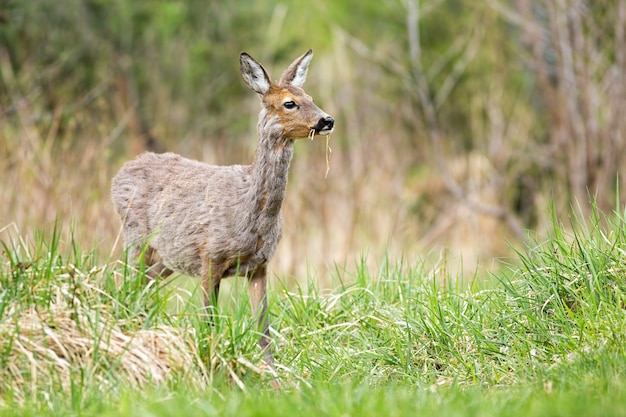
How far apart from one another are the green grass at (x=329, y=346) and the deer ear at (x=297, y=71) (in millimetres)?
1499

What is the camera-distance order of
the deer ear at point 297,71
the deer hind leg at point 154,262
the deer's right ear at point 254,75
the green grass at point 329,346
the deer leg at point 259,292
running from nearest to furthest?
the green grass at point 329,346 → the deer leg at point 259,292 → the deer's right ear at point 254,75 → the deer ear at point 297,71 → the deer hind leg at point 154,262

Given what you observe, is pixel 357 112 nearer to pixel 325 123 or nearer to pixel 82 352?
pixel 325 123

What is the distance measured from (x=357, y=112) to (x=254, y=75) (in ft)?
27.7

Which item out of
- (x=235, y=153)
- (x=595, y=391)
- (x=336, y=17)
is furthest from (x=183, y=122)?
(x=595, y=391)

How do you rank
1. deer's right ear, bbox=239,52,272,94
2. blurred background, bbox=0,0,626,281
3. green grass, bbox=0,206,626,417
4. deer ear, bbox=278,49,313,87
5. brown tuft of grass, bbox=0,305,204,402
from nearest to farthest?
green grass, bbox=0,206,626,417, brown tuft of grass, bbox=0,305,204,402, deer's right ear, bbox=239,52,272,94, deer ear, bbox=278,49,313,87, blurred background, bbox=0,0,626,281

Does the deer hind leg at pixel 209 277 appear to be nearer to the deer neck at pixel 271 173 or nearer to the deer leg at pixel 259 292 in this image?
the deer leg at pixel 259 292

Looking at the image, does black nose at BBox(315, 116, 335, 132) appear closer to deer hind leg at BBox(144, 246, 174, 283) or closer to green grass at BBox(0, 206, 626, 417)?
green grass at BBox(0, 206, 626, 417)

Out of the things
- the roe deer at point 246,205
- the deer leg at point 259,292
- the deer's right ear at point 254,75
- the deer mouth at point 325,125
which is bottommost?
the deer leg at point 259,292

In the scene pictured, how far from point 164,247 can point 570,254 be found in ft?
8.90

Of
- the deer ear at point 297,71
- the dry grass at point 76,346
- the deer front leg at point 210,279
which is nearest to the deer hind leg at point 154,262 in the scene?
the deer front leg at point 210,279

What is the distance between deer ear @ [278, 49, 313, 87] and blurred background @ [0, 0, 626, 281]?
2507 mm

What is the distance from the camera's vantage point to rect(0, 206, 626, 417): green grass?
4750 millimetres

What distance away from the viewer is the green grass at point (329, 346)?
4.75m

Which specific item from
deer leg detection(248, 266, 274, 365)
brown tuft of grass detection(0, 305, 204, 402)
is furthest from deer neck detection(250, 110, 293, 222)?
brown tuft of grass detection(0, 305, 204, 402)
